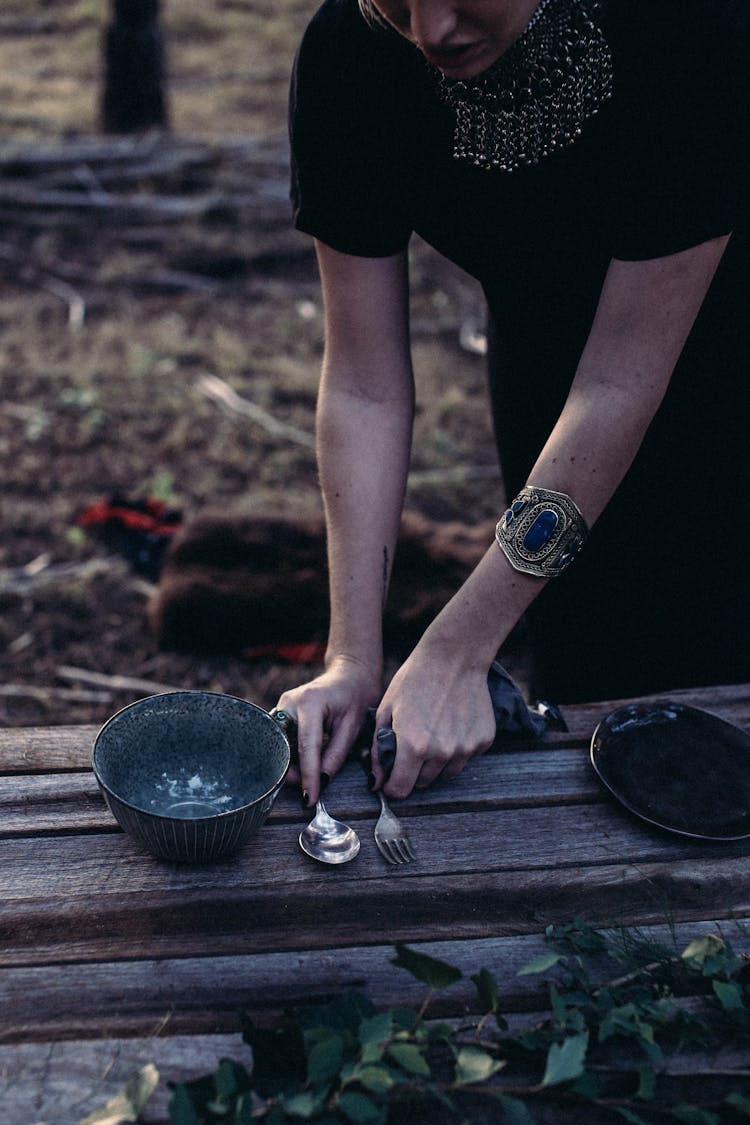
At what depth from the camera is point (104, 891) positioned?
1.26 metres

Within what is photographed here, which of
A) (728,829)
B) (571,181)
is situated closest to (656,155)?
(571,181)

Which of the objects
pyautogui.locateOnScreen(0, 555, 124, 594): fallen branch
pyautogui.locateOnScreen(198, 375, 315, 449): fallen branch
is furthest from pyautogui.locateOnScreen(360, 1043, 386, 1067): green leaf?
pyautogui.locateOnScreen(198, 375, 315, 449): fallen branch

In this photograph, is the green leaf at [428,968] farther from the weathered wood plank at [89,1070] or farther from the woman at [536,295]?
the woman at [536,295]

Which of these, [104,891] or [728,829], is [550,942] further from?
[104,891]

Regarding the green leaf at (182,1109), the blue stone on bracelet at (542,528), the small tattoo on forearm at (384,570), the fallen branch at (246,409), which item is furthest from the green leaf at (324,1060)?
the fallen branch at (246,409)

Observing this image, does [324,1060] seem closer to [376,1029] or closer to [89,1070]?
[376,1029]

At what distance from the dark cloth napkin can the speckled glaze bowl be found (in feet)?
0.59

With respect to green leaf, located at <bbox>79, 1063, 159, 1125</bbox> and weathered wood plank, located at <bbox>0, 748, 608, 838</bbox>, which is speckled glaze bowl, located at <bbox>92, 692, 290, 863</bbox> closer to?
weathered wood plank, located at <bbox>0, 748, 608, 838</bbox>

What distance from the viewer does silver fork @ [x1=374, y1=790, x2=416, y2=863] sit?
4.36 ft

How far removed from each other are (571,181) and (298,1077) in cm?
129

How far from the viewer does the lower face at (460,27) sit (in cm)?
125

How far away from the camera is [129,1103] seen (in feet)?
3.20

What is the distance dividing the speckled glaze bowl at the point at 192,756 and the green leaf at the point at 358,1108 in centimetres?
38

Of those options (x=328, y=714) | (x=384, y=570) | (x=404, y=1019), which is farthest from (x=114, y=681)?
(x=404, y=1019)
